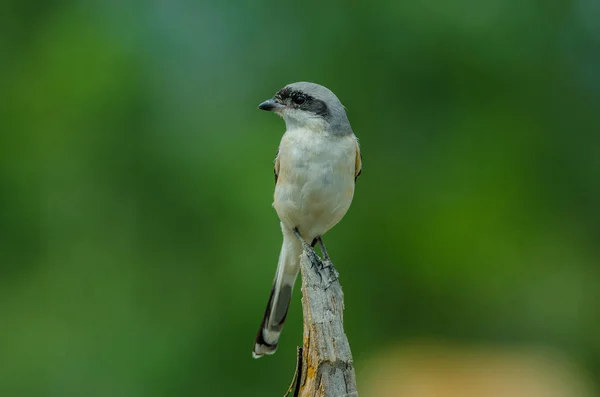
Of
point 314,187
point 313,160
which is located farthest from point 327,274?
point 313,160

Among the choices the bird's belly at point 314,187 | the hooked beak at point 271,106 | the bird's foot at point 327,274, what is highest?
the hooked beak at point 271,106

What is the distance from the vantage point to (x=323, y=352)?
3615 mm

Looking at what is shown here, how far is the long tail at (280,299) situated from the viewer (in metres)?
5.20

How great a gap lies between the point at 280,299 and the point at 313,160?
116 cm

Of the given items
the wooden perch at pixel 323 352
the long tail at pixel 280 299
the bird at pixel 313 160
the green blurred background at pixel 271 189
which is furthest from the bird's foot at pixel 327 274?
the green blurred background at pixel 271 189

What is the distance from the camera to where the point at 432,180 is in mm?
9320

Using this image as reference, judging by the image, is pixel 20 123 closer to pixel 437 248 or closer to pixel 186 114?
pixel 186 114

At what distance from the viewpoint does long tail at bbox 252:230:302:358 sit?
5203mm

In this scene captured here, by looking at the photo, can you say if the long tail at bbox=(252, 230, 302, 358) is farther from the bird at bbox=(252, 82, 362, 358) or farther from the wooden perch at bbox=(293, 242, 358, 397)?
the wooden perch at bbox=(293, 242, 358, 397)

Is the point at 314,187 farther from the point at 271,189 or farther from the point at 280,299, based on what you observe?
the point at 271,189

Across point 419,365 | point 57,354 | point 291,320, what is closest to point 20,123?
point 57,354

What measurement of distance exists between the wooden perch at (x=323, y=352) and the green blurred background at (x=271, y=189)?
13.5ft

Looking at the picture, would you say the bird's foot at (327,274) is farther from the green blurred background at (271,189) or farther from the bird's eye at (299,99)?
the green blurred background at (271,189)

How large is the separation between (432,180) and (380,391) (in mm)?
2729
